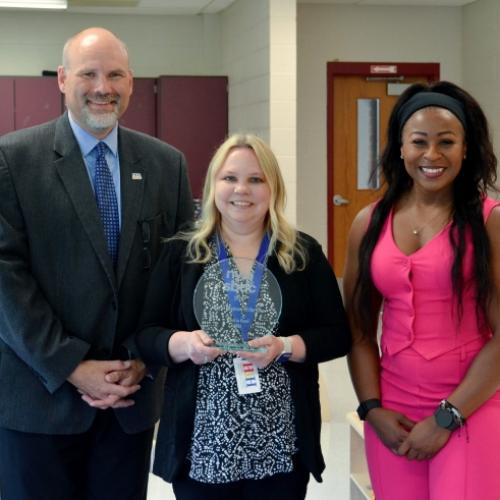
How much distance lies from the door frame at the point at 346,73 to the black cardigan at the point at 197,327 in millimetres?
6090

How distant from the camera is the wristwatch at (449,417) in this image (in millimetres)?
1987

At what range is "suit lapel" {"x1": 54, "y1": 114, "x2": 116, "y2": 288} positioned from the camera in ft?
7.27

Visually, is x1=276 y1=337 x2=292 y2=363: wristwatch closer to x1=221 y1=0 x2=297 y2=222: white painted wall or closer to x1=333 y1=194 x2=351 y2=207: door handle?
x1=221 y1=0 x2=297 y2=222: white painted wall

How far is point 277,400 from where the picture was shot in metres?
2.05

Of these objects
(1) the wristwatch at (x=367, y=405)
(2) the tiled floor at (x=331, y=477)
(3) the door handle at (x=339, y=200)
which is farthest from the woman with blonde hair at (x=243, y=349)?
(3) the door handle at (x=339, y=200)

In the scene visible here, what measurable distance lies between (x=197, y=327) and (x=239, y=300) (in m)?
0.13

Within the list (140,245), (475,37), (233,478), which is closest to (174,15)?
(475,37)

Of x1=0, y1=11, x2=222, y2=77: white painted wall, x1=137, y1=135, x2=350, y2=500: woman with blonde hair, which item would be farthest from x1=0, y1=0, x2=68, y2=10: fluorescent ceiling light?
x1=137, y1=135, x2=350, y2=500: woman with blonde hair

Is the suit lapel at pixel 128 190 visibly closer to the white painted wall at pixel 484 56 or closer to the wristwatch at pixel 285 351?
the wristwatch at pixel 285 351

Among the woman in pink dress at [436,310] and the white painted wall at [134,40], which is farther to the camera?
the white painted wall at [134,40]

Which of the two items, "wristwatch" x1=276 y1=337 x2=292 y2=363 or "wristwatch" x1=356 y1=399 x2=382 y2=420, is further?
"wristwatch" x1=356 y1=399 x2=382 y2=420

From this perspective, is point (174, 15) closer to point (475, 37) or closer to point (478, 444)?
point (475, 37)

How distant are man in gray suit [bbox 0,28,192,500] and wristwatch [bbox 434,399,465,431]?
30.6 inches

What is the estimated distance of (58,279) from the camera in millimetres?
2217
